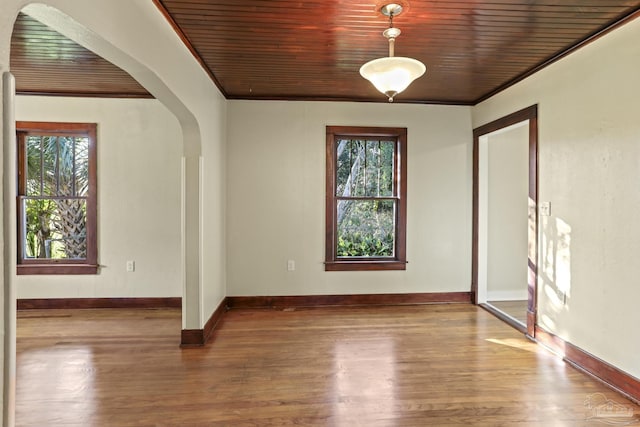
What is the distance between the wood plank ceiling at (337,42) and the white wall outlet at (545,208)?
127 cm

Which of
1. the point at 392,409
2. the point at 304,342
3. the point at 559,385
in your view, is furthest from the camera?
the point at 304,342

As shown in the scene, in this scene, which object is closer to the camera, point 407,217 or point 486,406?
point 486,406

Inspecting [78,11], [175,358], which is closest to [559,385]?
[175,358]

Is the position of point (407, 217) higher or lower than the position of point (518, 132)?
lower

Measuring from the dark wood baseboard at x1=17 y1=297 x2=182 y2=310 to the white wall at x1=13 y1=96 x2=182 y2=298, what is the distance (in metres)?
0.06

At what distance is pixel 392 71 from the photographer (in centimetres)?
214

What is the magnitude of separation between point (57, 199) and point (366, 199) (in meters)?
3.76

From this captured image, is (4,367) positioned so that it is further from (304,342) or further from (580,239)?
(580,239)

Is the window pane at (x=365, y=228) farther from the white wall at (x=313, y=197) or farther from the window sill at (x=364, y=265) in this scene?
the white wall at (x=313, y=197)

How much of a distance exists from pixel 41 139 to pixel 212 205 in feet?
7.96

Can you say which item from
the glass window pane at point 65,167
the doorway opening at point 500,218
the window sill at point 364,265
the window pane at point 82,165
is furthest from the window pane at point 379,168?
the glass window pane at point 65,167

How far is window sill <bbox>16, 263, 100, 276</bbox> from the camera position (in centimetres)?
404

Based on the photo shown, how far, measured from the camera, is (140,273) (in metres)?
4.17

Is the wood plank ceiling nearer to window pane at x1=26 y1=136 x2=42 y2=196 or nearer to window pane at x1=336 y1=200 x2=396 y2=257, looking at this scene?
window pane at x1=26 y1=136 x2=42 y2=196
